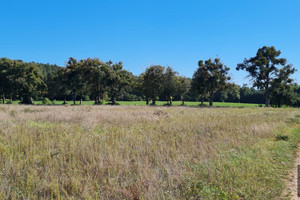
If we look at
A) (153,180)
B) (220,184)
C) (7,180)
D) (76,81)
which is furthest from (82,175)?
(76,81)

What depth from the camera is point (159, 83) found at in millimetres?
44188

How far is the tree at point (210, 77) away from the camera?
1724 inches

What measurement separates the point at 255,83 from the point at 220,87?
7999 mm

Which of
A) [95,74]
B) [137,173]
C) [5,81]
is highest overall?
[95,74]

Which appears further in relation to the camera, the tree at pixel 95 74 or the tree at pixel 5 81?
the tree at pixel 5 81

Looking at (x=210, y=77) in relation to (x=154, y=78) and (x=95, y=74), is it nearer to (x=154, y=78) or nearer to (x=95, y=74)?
(x=154, y=78)

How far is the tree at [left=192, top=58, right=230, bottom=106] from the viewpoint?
144 feet

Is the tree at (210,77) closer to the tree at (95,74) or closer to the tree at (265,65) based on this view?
the tree at (265,65)

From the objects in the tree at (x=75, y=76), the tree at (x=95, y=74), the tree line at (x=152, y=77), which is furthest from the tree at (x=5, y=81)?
the tree at (x=95, y=74)

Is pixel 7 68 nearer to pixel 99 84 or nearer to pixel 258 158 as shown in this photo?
pixel 99 84

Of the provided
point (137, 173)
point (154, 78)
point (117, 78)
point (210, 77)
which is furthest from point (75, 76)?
point (137, 173)

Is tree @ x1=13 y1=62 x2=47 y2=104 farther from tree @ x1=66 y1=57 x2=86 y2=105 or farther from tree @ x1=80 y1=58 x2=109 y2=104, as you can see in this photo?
tree @ x1=80 y1=58 x2=109 y2=104

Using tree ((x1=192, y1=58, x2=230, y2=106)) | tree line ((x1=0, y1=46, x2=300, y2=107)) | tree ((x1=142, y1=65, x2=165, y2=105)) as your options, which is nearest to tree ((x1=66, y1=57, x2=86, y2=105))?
tree line ((x1=0, y1=46, x2=300, y2=107))

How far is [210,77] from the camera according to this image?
4425 centimetres
